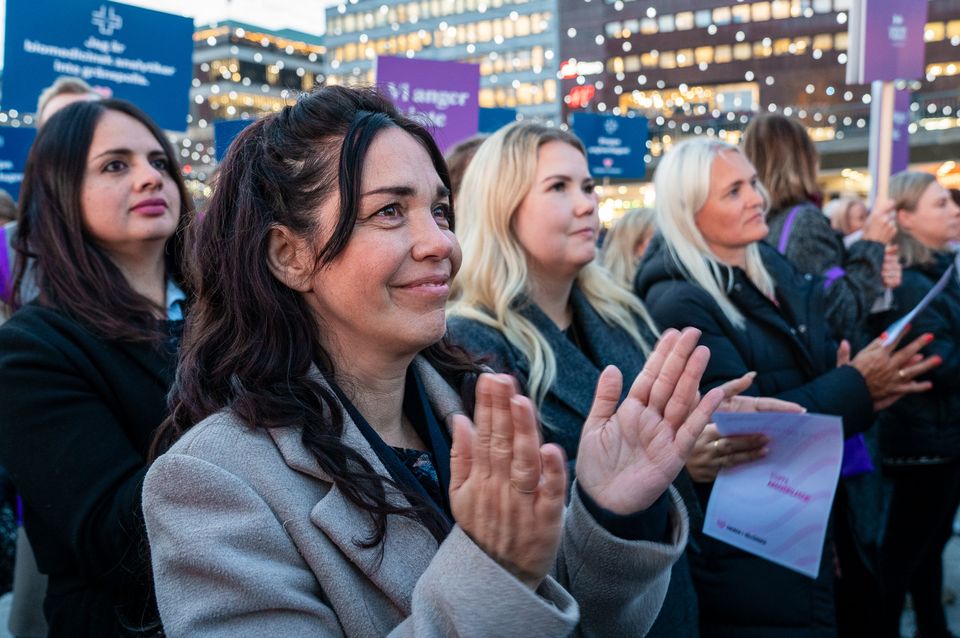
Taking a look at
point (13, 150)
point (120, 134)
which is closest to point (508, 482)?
point (120, 134)

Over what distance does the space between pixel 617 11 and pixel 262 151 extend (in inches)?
2638

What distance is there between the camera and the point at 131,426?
7.12ft

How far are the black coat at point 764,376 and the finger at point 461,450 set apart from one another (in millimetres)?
1465

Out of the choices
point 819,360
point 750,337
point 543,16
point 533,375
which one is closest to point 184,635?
point 533,375

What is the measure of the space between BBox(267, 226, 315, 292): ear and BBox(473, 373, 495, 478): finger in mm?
585

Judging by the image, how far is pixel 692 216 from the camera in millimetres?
3072

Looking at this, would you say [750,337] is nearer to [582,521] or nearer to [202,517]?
[582,521]

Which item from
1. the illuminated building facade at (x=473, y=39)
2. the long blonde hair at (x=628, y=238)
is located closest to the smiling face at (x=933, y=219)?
the long blonde hair at (x=628, y=238)

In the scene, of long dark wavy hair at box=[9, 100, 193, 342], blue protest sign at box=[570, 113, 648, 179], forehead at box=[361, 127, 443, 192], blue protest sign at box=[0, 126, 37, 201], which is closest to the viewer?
forehead at box=[361, 127, 443, 192]

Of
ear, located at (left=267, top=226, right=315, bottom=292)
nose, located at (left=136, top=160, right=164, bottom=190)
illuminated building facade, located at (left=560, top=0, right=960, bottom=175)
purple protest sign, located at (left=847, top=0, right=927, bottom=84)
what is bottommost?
ear, located at (left=267, top=226, right=315, bottom=292)

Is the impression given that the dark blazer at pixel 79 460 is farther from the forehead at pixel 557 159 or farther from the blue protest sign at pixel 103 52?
the blue protest sign at pixel 103 52

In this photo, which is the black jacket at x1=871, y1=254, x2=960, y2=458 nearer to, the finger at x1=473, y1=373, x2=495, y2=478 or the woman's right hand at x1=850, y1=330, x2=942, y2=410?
the woman's right hand at x1=850, y1=330, x2=942, y2=410

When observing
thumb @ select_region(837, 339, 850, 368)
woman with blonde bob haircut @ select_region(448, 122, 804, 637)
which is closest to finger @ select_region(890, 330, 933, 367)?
thumb @ select_region(837, 339, 850, 368)

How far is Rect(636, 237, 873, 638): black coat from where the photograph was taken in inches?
98.7
